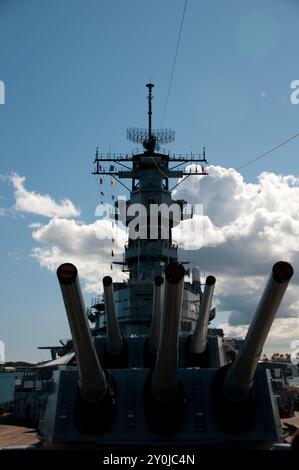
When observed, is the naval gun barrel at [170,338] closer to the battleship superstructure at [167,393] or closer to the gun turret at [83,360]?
the battleship superstructure at [167,393]

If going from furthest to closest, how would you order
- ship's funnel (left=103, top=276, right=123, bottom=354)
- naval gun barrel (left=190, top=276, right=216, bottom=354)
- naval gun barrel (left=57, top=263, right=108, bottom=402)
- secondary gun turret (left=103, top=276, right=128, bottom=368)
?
1. secondary gun turret (left=103, top=276, right=128, bottom=368)
2. ship's funnel (left=103, top=276, right=123, bottom=354)
3. naval gun barrel (left=190, top=276, right=216, bottom=354)
4. naval gun barrel (left=57, top=263, right=108, bottom=402)

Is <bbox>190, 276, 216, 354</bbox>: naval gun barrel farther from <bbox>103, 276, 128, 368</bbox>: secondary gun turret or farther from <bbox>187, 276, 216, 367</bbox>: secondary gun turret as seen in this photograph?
<bbox>103, 276, 128, 368</bbox>: secondary gun turret

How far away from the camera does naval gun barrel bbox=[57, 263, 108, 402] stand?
374cm

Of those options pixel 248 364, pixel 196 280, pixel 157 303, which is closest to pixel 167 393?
pixel 248 364

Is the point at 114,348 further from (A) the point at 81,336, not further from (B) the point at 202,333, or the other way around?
(A) the point at 81,336

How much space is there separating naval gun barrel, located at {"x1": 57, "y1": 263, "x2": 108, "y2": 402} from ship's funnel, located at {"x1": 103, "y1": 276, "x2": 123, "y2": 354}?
2348 mm

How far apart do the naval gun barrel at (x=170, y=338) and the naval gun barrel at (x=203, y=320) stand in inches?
79.6

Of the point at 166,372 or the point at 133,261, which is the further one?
the point at 133,261

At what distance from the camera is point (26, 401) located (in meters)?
18.0

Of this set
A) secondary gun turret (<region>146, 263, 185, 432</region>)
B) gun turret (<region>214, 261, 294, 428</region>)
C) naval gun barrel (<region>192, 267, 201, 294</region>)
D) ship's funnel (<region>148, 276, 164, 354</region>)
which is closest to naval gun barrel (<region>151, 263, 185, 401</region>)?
secondary gun turret (<region>146, 263, 185, 432</region>)
